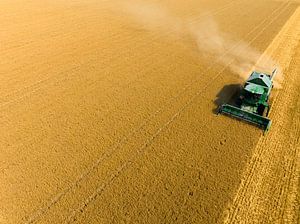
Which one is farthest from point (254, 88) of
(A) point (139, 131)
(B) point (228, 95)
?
(A) point (139, 131)

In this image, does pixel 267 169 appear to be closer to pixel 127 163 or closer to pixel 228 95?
pixel 127 163

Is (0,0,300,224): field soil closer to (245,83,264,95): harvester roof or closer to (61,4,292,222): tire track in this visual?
(61,4,292,222): tire track

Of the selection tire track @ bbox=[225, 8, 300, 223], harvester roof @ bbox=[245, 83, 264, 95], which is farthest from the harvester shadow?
tire track @ bbox=[225, 8, 300, 223]

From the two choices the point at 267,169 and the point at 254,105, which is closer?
the point at 267,169

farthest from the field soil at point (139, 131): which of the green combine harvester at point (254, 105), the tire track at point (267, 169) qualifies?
the green combine harvester at point (254, 105)

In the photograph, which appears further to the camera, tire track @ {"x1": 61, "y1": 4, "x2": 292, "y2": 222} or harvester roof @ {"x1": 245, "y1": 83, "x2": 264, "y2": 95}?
harvester roof @ {"x1": 245, "y1": 83, "x2": 264, "y2": 95}

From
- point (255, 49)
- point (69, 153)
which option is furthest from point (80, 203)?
point (255, 49)
